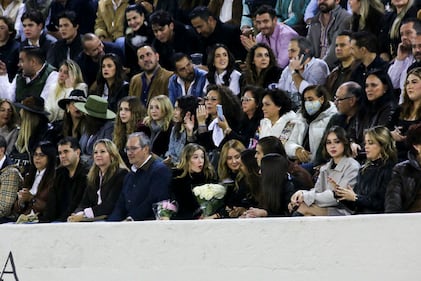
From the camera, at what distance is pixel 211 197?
12.8m

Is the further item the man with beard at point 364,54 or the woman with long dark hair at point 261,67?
the woman with long dark hair at point 261,67

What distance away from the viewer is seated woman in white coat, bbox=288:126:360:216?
1183 centimetres

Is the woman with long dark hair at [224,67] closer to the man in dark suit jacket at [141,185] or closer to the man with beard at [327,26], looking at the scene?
the man with beard at [327,26]

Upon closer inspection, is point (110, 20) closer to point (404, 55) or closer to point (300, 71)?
point (300, 71)

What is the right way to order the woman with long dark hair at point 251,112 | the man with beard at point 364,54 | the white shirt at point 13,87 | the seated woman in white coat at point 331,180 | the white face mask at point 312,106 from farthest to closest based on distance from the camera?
the white shirt at point 13,87 → the woman with long dark hair at point 251,112 → the man with beard at point 364,54 → the white face mask at point 312,106 → the seated woman in white coat at point 331,180

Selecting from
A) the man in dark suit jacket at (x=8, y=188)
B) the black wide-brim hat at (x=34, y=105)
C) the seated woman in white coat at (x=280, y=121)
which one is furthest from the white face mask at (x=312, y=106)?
the black wide-brim hat at (x=34, y=105)

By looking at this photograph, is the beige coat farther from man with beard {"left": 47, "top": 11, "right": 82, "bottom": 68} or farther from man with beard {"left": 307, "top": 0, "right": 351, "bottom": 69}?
man with beard {"left": 307, "top": 0, "right": 351, "bottom": 69}

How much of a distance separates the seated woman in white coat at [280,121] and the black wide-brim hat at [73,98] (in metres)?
2.54

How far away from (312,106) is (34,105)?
12.5ft

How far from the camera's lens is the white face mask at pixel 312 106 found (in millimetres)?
13273

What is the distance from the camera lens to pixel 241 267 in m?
11.2

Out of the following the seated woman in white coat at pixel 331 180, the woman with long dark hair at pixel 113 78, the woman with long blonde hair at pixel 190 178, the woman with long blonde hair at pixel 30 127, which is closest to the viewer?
the seated woman in white coat at pixel 331 180

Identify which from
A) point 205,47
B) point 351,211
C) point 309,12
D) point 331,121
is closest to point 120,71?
point 205,47

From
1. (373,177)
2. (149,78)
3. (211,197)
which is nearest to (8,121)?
(149,78)
